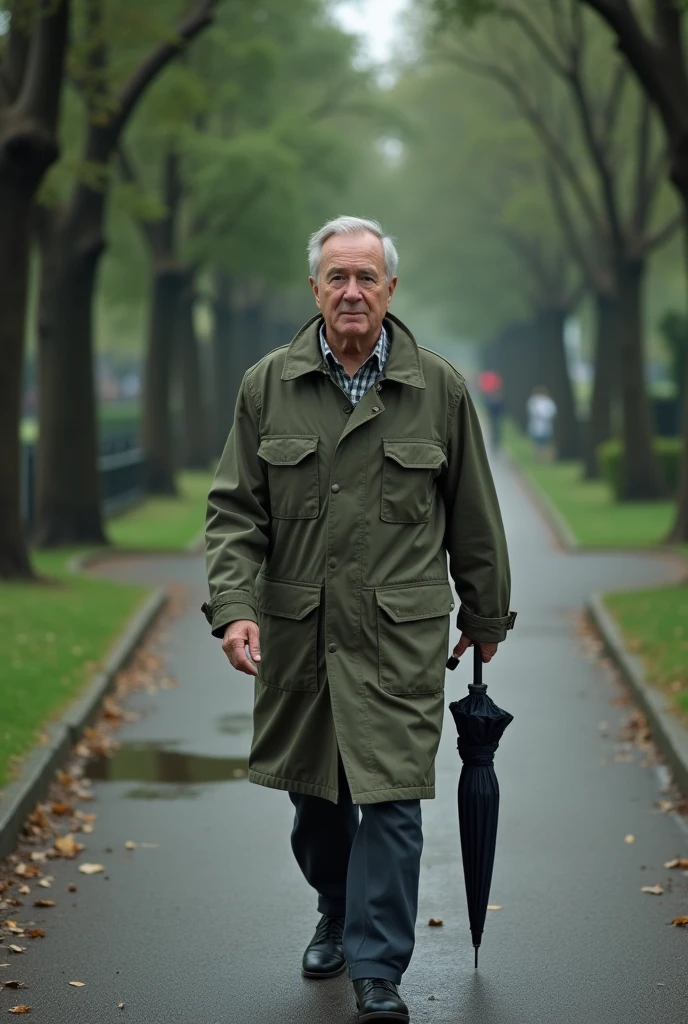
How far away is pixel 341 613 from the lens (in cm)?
470

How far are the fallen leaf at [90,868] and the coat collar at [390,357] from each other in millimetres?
2443

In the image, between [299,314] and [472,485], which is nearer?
[472,485]

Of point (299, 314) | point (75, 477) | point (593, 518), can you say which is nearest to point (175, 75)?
point (75, 477)

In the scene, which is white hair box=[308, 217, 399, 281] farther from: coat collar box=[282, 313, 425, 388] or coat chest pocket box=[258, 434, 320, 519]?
coat chest pocket box=[258, 434, 320, 519]

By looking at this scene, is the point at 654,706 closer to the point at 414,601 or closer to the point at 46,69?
the point at 414,601

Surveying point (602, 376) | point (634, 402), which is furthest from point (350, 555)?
point (602, 376)

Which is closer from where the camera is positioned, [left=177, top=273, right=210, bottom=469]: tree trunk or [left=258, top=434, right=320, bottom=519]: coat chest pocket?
[left=258, top=434, right=320, bottom=519]: coat chest pocket

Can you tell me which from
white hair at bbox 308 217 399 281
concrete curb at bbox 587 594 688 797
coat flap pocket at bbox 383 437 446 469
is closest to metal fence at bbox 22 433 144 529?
concrete curb at bbox 587 594 688 797

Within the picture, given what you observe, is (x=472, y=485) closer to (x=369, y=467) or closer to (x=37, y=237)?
(x=369, y=467)

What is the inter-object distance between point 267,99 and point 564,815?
23.6 metres

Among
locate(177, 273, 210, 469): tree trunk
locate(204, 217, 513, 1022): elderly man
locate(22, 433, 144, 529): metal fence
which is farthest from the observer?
locate(177, 273, 210, 469): tree trunk

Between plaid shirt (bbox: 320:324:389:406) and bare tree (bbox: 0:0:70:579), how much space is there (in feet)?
31.7

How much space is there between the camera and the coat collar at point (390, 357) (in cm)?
481

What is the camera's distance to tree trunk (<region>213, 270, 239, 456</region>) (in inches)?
1453
